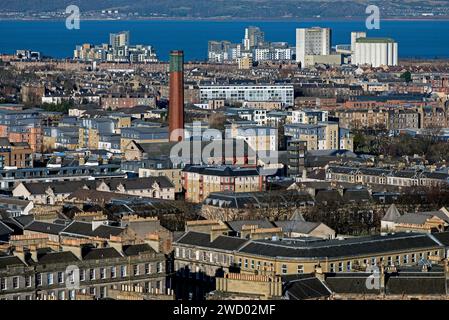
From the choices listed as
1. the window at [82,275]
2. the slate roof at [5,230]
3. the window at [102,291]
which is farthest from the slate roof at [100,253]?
the slate roof at [5,230]

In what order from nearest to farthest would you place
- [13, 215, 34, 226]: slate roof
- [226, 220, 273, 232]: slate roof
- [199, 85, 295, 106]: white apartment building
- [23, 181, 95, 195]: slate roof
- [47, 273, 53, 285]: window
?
[47, 273, 53, 285]: window, [226, 220, 273, 232]: slate roof, [13, 215, 34, 226]: slate roof, [23, 181, 95, 195]: slate roof, [199, 85, 295, 106]: white apartment building

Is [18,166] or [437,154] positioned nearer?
[18,166]

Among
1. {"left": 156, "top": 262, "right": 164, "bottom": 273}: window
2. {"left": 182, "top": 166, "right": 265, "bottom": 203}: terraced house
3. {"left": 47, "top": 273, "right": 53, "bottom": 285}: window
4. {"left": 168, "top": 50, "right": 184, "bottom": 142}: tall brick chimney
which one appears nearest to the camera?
{"left": 47, "top": 273, "right": 53, "bottom": 285}: window

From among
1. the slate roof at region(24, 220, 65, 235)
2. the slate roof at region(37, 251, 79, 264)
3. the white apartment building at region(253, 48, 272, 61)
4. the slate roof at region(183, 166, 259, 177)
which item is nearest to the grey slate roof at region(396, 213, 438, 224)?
the slate roof at region(24, 220, 65, 235)

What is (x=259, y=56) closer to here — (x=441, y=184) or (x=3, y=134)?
(x=3, y=134)

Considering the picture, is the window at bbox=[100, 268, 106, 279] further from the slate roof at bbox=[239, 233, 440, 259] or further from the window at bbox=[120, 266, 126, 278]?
the slate roof at bbox=[239, 233, 440, 259]
